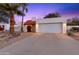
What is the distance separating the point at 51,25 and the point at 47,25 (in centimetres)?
15

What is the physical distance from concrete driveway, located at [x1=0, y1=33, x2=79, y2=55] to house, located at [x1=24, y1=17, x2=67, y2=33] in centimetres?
19

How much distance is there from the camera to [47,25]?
31.7 ft

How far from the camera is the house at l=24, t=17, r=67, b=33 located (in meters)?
9.59

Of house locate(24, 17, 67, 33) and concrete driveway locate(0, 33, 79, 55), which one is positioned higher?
house locate(24, 17, 67, 33)

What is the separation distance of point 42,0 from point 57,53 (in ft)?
6.36

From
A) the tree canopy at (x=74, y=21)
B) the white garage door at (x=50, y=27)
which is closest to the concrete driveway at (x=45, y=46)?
the white garage door at (x=50, y=27)

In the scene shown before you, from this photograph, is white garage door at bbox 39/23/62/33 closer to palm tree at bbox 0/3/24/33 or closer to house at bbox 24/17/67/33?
house at bbox 24/17/67/33

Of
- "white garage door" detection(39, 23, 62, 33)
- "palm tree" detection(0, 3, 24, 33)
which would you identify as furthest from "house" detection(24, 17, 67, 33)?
"palm tree" detection(0, 3, 24, 33)

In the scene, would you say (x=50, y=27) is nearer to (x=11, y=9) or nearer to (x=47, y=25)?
(x=47, y=25)

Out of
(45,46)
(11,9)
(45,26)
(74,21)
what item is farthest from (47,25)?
(11,9)

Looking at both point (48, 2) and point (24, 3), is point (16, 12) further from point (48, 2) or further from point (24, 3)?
point (48, 2)

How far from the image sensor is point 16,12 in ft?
31.5

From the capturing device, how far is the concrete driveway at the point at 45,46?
30.3 feet
